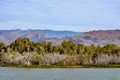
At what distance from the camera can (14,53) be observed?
575ft

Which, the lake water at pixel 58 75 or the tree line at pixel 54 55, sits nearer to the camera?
the lake water at pixel 58 75

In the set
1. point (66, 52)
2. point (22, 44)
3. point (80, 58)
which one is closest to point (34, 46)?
point (22, 44)

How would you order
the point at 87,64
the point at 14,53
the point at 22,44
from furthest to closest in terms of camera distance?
1. the point at 22,44
2. the point at 14,53
3. the point at 87,64

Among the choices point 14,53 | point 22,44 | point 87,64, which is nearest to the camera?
point 87,64

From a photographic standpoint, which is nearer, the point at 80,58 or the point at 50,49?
the point at 80,58

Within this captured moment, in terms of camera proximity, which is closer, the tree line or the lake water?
the lake water

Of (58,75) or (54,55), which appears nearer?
(58,75)

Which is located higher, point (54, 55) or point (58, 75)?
point (54, 55)

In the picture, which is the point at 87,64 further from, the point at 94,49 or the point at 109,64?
the point at 94,49

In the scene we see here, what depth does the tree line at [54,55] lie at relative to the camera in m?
163

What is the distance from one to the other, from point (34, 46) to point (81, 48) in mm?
26287

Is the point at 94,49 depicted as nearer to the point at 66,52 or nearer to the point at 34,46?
the point at 66,52

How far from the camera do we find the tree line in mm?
163000

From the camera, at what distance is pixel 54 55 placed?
6575 inches
